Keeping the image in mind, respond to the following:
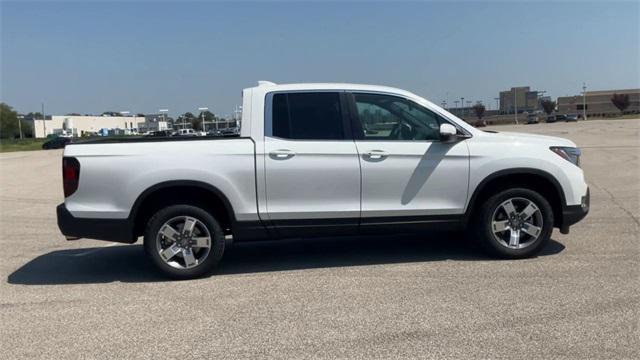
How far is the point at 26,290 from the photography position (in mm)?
5684

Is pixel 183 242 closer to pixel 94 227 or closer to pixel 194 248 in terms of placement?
pixel 194 248

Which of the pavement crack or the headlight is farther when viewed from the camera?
the pavement crack

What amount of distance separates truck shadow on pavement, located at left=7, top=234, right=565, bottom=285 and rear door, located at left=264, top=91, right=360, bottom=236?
0.65 meters

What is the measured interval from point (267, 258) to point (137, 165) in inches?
76.6

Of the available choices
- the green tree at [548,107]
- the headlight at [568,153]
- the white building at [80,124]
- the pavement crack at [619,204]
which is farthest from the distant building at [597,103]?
the headlight at [568,153]

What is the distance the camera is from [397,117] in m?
6.07

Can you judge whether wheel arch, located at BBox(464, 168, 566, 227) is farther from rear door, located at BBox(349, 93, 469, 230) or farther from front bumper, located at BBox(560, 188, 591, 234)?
rear door, located at BBox(349, 93, 469, 230)

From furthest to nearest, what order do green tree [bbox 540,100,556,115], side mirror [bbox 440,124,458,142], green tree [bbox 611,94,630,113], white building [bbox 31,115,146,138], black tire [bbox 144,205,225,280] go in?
green tree [bbox 540,100,556,115], white building [bbox 31,115,146,138], green tree [bbox 611,94,630,113], side mirror [bbox 440,124,458,142], black tire [bbox 144,205,225,280]

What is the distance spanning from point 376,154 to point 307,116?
32.5 inches

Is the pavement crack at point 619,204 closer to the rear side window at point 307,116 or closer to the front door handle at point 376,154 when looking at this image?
the front door handle at point 376,154

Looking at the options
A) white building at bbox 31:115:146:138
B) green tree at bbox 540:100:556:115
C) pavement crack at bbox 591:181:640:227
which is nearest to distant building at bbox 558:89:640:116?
green tree at bbox 540:100:556:115

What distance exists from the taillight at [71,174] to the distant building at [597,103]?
470ft

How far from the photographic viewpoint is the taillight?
560cm

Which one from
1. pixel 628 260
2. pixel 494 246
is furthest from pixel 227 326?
pixel 628 260
